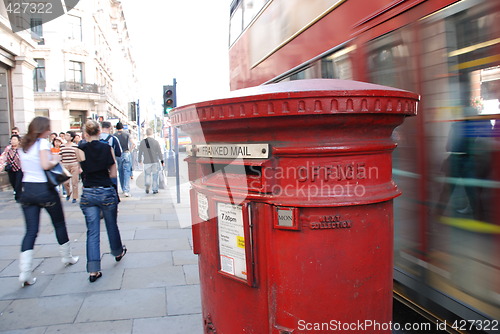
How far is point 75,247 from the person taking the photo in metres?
→ 5.24

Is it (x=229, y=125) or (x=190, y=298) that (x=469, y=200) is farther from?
(x=190, y=298)

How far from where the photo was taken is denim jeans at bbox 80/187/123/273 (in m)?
3.99

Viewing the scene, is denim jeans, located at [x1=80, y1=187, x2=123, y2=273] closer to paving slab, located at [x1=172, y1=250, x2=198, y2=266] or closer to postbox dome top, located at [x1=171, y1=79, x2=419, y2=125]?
paving slab, located at [x1=172, y1=250, x2=198, y2=266]

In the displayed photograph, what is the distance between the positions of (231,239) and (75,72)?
3974 centimetres

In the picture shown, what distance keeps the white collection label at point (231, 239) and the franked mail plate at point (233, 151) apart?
212mm

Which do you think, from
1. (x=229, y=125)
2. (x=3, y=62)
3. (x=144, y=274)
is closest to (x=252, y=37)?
(x=144, y=274)

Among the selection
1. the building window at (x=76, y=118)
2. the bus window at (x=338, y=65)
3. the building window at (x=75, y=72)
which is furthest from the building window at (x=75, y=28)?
the bus window at (x=338, y=65)

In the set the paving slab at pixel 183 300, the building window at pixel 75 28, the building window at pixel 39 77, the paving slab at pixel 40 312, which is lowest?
the paving slab at pixel 183 300

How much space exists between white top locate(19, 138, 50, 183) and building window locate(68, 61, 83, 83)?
3607 centimetres

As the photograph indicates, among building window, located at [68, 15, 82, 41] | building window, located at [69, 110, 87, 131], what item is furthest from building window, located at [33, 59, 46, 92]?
building window, located at [68, 15, 82, 41]

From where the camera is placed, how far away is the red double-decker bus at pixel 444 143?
2.30 metres

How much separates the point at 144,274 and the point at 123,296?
61cm

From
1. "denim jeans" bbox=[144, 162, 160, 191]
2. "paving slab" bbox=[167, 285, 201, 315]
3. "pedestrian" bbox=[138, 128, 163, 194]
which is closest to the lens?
"paving slab" bbox=[167, 285, 201, 315]

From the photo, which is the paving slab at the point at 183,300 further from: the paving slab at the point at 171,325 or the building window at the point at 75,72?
the building window at the point at 75,72
